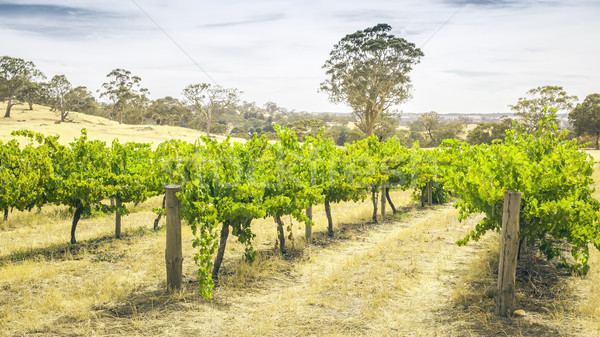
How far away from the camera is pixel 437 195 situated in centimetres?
2053

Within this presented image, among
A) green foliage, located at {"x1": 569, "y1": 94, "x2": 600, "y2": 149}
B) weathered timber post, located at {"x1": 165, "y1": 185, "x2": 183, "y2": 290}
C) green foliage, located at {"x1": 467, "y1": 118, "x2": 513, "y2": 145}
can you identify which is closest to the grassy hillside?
green foliage, located at {"x1": 467, "y1": 118, "x2": 513, "y2": 145}

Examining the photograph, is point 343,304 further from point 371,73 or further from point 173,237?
point 371,73

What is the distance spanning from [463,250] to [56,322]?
927 cm

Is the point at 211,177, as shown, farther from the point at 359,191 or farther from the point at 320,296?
the point at 359,191

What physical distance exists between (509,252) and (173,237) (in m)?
5.78

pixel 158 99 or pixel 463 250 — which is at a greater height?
pixel 158 99

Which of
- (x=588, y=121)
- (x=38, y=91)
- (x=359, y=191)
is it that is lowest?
Result: (x=359, y=191)

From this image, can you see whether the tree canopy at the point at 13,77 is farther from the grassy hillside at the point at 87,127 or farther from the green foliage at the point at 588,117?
the green foliage at the point at 588,117

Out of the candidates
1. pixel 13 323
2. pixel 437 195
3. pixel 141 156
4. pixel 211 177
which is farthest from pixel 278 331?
pixel 437 195

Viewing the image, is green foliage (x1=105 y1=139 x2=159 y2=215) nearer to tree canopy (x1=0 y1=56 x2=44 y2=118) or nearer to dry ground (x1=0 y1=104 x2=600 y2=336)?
dry ground (x1=0 y1=104 x2=600 y2=336)

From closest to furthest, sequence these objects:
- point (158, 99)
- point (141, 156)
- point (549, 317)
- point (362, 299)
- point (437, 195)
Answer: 1. point (549, 317)
2. point (362, 299)
3. point (141, 156)
4. point (437, 195)
5. point (158, 99)

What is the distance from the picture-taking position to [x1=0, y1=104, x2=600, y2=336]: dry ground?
20.5 ft

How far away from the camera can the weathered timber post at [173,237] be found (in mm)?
7457

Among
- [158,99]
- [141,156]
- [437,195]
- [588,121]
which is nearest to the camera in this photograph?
[141,156]
